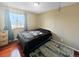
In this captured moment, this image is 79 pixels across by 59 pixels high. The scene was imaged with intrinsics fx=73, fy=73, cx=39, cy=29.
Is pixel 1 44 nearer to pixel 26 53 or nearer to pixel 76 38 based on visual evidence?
pixel 26 53

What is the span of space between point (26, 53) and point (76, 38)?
2.71ft

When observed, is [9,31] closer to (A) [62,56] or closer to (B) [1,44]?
(B) [1,44]

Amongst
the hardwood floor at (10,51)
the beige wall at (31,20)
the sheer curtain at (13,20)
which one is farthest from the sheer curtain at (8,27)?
the beige wall at (31,20)

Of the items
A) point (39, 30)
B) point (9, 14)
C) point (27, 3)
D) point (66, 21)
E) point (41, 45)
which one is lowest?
point (41, 45)

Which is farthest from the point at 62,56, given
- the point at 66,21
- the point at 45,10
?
the point at 45,10

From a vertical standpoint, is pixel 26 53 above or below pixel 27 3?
below

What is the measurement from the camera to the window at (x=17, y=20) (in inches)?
45.7

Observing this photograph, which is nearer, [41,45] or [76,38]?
[76,38]

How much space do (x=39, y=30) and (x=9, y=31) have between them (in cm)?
50

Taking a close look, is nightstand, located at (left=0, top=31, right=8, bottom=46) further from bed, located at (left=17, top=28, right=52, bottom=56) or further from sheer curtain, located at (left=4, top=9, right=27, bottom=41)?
bed, located at (left=17, top=28, right=52, bottom=56)

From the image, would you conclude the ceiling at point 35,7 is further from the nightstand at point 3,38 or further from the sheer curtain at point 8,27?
the nightstand at point 3,38

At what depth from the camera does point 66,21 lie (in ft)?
3.77

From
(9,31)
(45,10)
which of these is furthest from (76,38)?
(9,31)

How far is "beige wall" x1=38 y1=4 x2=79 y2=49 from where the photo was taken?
1.10m
